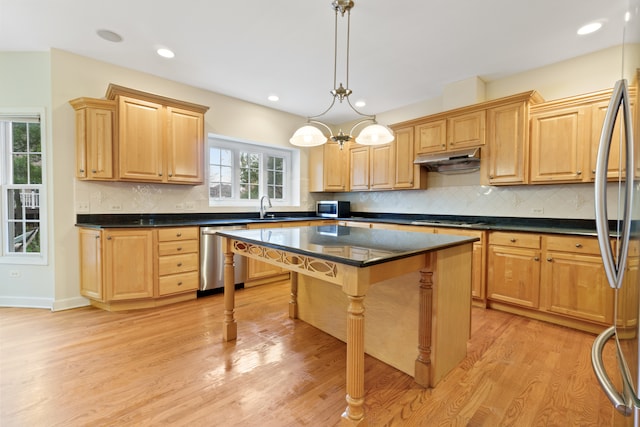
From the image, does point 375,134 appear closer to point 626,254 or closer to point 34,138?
point 626,254

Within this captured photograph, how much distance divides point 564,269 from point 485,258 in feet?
2.09

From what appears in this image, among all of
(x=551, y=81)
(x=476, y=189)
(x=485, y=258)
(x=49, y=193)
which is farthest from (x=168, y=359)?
(x=551, y=81)

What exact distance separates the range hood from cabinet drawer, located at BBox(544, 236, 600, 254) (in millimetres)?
1180

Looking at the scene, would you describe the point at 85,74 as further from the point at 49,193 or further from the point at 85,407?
the point at 85,407

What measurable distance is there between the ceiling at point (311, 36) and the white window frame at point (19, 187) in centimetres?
65

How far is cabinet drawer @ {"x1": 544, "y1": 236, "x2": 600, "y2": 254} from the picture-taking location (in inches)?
97.8

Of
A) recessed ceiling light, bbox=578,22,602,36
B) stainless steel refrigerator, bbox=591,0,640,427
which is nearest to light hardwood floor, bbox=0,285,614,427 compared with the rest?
stainless steel refrigerator, bbox=591,0,640,427

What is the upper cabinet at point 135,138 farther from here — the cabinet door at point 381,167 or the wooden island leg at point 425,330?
the wooden island leg at point 425,330

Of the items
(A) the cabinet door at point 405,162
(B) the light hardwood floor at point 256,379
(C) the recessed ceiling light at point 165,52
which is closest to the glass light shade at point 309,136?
(B) the light hardwood floor at point 256,379

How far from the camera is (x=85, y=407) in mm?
1576

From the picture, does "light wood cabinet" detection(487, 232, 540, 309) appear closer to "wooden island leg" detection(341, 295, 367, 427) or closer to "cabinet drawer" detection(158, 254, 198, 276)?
"wooden island leg" detection(341, 295, 367, 427)

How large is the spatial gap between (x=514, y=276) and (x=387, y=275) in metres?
2.11

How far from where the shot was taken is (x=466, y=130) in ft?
11.4

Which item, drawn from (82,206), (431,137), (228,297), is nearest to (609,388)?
(228,297)
